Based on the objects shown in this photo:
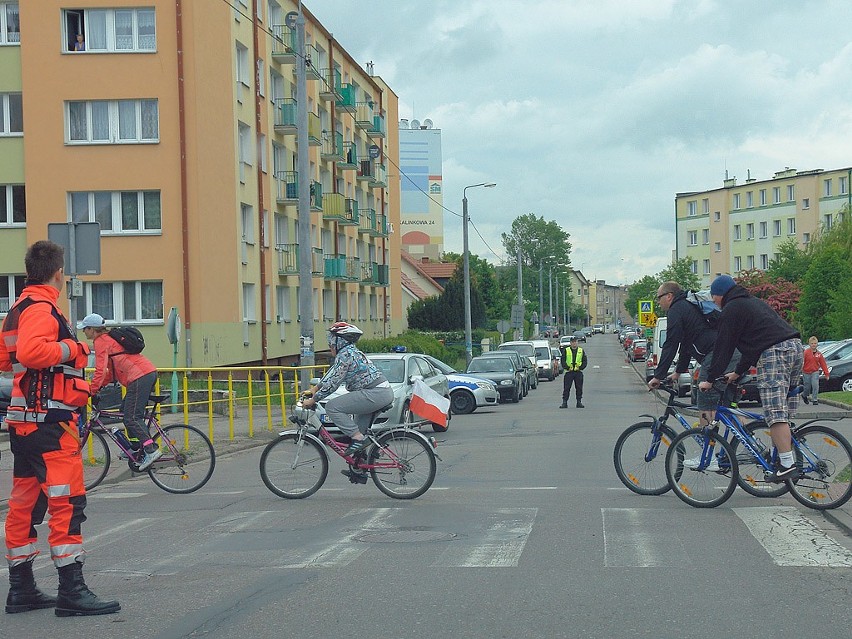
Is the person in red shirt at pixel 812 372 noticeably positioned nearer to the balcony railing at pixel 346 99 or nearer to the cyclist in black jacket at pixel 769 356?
the cyclist in black jacket at pixel 769 356

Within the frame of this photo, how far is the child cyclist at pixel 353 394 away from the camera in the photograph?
10344mm

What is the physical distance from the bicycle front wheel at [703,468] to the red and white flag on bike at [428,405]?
251cm

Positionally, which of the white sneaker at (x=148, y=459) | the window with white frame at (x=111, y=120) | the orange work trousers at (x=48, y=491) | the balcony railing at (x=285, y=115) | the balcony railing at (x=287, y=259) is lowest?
the white sneaker at (x=148, y=459)

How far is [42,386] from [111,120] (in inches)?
1150

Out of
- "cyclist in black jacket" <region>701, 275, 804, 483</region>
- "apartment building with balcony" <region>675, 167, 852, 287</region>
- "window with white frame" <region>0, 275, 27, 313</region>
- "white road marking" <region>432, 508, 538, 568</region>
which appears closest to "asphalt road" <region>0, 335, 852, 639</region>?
"white road marking" <region>432, 508, 538, 568</region>

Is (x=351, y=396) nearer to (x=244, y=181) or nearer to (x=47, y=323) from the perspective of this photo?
(x=47, y=323)

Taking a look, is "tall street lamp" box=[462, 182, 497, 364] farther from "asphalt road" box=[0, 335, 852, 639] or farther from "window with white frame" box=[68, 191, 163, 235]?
"asphalt road" box=[0, 335, 852, 639]

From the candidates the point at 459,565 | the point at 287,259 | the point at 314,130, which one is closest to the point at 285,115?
the point at 314,130

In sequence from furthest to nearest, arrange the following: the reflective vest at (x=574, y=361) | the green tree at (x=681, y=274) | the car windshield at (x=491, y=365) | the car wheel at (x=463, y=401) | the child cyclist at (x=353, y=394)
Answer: the green tree at (x=681, y=274) < the car windshield at (x=491, y=365) < the reflective vest at (x=574, y=361) < the car wheel at (x=463, y=401) < the child cyclist at (x=353, y=394)

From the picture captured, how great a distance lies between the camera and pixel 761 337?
8711 mm

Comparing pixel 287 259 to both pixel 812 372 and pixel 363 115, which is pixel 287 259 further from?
pixel 812 372

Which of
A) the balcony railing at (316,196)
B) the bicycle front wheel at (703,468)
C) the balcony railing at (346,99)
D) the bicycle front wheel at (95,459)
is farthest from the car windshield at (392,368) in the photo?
the balcony railing at (346,99)

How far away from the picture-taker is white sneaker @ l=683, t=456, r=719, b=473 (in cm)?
921

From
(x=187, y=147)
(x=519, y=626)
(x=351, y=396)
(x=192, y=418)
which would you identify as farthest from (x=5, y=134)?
(x=519, y=626)
